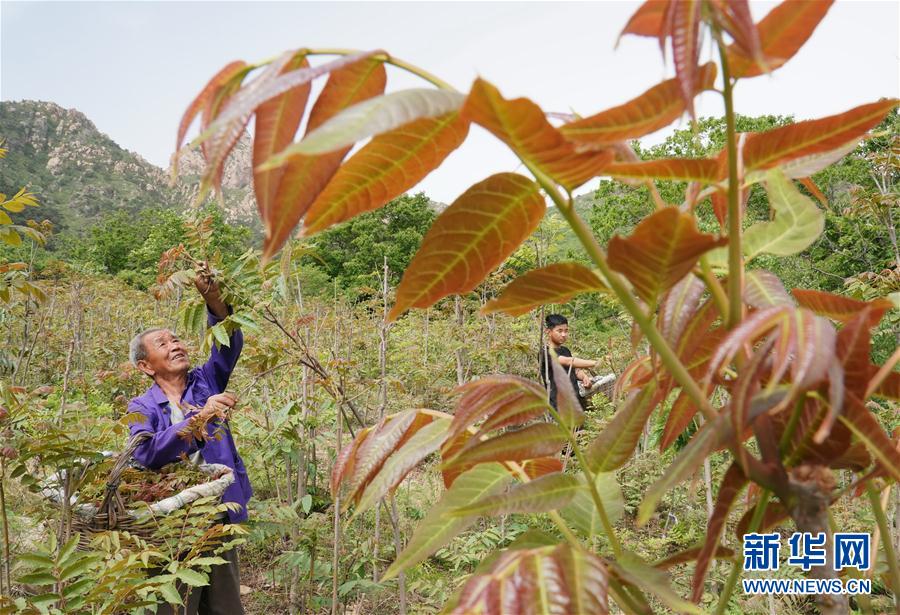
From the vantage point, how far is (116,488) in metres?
1.69

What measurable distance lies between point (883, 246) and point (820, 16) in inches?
503

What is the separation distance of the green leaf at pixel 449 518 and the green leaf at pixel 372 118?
12.2 inches

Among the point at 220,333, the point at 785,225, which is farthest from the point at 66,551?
the point at 785,225

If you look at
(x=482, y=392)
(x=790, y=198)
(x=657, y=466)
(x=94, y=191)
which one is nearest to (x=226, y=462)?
(x=482, y=392)

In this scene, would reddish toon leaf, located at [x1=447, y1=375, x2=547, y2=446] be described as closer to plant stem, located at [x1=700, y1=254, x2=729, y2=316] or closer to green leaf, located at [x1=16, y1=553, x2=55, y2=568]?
plant stem, located at [x1=700, y1=254, x2=729, y2=316]

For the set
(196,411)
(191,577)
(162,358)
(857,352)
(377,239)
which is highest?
(377,239)

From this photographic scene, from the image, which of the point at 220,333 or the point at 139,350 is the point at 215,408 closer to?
the point at 220,333

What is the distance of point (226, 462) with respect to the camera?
7.66 ft

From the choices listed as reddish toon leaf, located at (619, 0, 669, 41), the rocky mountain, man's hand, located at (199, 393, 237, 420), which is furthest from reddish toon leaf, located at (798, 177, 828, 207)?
the rocky mountain

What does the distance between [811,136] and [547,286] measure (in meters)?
0.21

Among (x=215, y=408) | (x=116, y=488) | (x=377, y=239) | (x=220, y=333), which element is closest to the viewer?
(x=116, y=488)

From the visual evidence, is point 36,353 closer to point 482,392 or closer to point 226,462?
point 226,462

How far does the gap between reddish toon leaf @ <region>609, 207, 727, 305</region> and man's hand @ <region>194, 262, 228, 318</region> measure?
174 cm

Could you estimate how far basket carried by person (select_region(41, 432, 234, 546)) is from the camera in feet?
5.47
